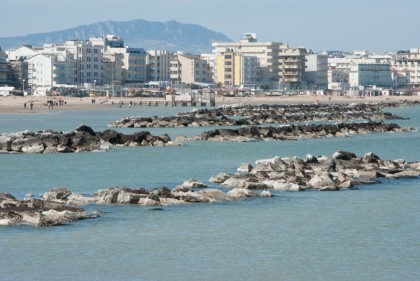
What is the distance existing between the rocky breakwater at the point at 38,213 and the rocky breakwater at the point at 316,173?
554 centimetres

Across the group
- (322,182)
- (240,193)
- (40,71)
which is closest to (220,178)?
(322,182)

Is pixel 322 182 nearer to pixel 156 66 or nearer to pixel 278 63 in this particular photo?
pixel 156 66

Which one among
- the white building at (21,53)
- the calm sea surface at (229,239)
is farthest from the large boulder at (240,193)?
the white building at (21,53)

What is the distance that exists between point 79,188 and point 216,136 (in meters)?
18.7

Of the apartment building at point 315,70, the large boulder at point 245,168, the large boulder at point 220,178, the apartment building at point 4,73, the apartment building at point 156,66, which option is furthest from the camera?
the apartment building at point 315,70

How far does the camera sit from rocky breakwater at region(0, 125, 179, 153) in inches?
1388

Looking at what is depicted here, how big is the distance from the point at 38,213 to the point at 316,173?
9041 mm

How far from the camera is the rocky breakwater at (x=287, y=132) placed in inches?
1699

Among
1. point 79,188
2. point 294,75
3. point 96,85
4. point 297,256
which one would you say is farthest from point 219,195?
point 294,75

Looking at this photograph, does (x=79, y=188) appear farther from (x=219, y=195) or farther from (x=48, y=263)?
(x=48, y=263)

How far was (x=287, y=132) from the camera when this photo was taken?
46.0 m

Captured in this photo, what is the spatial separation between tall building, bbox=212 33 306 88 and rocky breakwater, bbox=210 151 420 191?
132125 mm

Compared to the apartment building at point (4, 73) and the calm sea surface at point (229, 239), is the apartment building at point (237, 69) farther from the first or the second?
the calm sea surface at point (229, 239)

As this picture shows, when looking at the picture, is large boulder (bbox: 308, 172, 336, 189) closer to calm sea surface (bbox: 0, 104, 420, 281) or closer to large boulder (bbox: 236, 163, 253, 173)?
calm sea surface (bbox: 0, 104, 420, 281)
